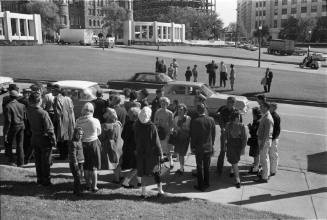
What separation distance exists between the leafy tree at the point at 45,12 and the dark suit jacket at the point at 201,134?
93193 mm

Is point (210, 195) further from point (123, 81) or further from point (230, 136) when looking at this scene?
point (123, 81)

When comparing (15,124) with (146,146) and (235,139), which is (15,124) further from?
(235,139)

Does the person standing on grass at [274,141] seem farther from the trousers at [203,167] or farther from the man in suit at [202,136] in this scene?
the trousers at [203,167]

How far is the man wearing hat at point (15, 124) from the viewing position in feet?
26.8

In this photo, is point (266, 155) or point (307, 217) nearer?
point (307, 217)

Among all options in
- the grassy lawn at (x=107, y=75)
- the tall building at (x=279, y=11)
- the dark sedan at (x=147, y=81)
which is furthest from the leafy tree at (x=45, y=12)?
the dark sedan at (x=147, y=81)

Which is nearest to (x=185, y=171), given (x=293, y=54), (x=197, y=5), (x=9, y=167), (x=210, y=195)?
(x=210, y=195)

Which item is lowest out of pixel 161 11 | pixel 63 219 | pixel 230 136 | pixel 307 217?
pixel 307 217

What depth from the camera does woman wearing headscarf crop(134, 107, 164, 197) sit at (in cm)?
663

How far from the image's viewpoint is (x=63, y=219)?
5.61 m

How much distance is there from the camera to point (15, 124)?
8.23 meters

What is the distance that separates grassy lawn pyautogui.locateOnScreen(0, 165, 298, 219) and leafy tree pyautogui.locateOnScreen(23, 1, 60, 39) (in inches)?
3655

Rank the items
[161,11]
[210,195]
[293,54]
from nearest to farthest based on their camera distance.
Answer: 1. [210,195]
2. [293,54]
3. [161,11]

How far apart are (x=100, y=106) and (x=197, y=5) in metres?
155
